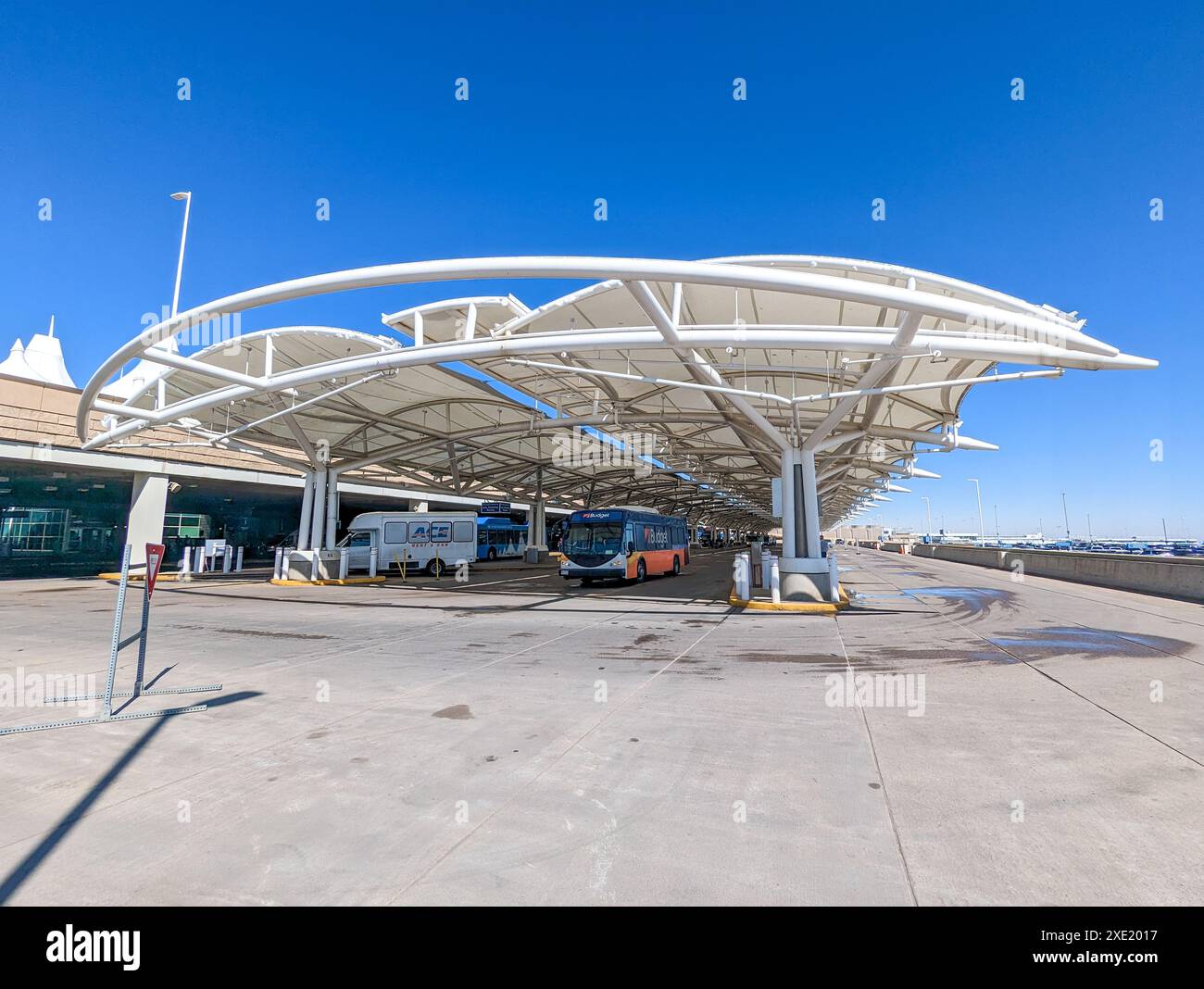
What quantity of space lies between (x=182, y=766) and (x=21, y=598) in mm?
18324

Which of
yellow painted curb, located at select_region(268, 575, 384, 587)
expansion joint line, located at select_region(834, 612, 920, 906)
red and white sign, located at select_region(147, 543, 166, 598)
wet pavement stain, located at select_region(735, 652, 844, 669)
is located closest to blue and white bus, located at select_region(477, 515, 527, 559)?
yellow painted curb, located at select_region(268, 575, 384, 587)

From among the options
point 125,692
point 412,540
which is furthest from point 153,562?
point 412,540

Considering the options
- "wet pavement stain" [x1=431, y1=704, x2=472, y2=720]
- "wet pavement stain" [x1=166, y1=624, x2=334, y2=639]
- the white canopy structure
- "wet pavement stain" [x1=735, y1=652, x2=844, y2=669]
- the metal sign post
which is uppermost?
the white canopy structure

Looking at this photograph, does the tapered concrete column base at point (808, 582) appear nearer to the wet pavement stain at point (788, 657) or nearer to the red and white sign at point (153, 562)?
the wet pavement stain at point (788, 657)

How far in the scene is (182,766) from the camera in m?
4.49

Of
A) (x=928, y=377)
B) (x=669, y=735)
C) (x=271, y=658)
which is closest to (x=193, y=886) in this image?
(x=669, y=735)

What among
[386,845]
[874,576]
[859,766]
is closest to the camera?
[386,845]

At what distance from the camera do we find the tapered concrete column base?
1602 centimetres

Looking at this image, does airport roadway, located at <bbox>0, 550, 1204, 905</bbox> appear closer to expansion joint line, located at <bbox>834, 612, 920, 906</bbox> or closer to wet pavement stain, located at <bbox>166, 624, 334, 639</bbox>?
expansion joint line, located at <bbox>834, 612, 920, 906</bbox>

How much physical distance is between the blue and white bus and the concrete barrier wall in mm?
31175

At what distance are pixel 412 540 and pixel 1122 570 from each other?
31341mm

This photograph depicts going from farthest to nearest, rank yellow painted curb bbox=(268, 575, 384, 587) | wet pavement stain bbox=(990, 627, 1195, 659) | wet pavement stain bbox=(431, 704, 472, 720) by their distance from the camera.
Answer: yellow painted curb bbox=(268, 575, 384, 587) < wet pavement stain bbox=(990, 627, 1195, 659) < wet pavement stain bbox=(431, 704, 472, 720)

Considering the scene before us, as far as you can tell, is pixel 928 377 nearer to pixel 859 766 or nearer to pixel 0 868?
pixel 859 766

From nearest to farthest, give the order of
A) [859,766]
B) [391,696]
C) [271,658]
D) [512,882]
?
[512,882]
[859,766]
[391,696]
[271,658]
